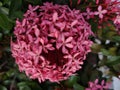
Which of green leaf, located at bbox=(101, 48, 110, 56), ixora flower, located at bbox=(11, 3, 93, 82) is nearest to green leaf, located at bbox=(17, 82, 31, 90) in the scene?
ixora flower, located at bbox=(11, 3, 93, 82)

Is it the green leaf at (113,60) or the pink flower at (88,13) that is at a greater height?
the pink flower at (88,13)

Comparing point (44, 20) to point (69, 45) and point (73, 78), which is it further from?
point (73, 78)

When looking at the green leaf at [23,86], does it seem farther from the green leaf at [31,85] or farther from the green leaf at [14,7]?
the green leaf at [14,7]

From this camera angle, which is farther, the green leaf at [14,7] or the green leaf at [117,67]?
the green leaf at [117,67]

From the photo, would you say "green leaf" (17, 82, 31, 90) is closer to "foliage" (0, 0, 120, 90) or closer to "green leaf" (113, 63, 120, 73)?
"foliage" (0, 0, 120, 90)

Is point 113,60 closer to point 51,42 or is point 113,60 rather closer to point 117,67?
point 117,67

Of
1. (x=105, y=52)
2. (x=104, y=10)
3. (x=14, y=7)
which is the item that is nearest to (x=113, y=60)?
(x=105, y=52)

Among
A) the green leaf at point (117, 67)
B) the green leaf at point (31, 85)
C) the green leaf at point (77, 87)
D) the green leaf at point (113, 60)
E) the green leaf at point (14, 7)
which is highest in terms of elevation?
the green leaf at point (14, 7)

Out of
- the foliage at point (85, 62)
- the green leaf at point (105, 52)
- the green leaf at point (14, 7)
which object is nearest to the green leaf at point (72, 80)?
the foliage at point (85, 62)
